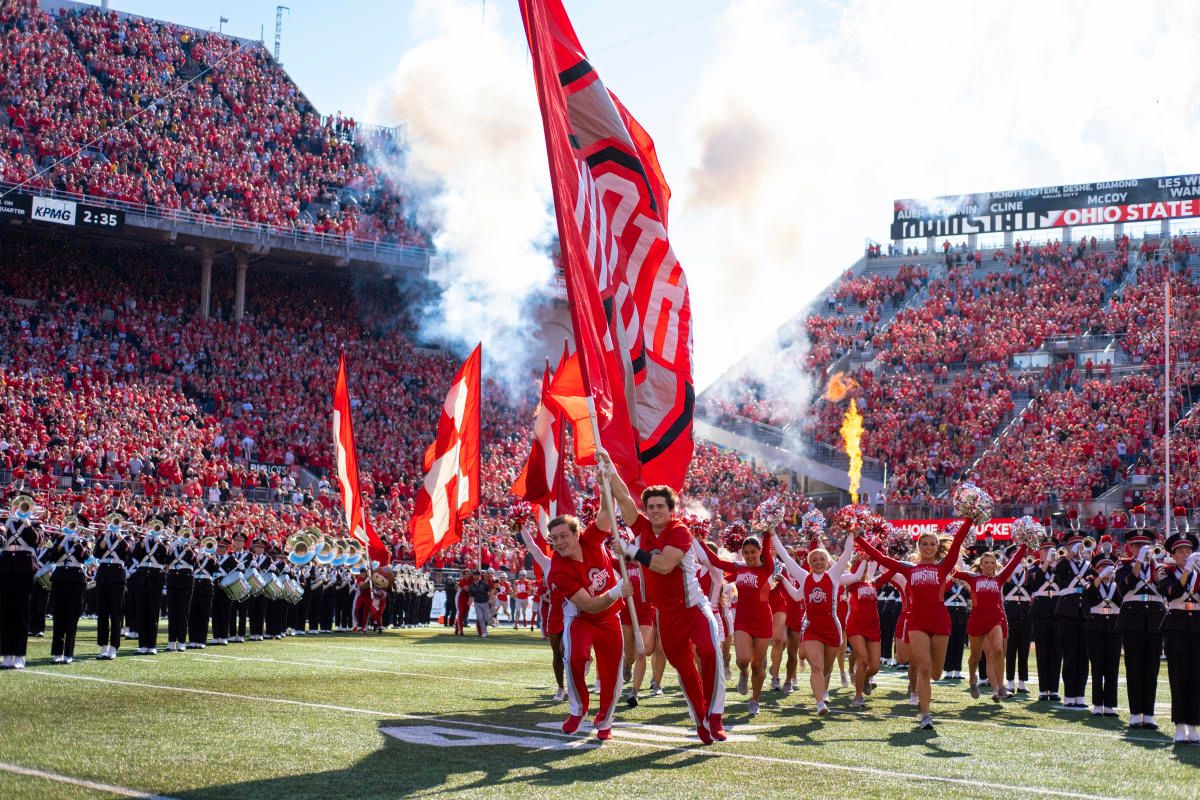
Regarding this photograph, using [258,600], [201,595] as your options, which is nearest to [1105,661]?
[201,595]

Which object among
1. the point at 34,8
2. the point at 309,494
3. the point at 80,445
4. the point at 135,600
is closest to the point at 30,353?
the point at 80,445

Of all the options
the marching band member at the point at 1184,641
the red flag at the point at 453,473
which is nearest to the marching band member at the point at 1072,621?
the marching band member at the point at 1184,641

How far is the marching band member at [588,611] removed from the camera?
9.19 metres

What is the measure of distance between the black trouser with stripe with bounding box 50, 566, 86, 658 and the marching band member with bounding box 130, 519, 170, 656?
155 centimetres

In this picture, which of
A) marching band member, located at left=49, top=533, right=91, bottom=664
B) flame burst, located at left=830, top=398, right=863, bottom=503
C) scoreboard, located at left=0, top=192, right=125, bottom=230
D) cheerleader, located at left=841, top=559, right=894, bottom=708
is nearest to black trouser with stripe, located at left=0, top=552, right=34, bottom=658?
marching band member, located at left=49, top=533, right=91, bottom=664

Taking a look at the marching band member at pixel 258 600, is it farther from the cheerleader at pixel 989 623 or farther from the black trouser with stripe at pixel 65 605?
the cheerleader at pixel 989 623

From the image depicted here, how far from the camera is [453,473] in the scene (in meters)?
22.9

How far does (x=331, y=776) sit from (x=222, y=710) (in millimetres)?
3337

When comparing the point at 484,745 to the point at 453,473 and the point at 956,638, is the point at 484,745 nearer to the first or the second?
the point at 956,638

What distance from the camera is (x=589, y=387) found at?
26.6 feet

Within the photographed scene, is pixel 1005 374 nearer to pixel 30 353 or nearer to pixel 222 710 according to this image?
pixel 30 353

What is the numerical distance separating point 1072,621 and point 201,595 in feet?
36.1

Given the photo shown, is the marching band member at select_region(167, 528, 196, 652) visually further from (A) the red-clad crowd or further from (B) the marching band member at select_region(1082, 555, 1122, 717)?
(A) the red-clad crowd

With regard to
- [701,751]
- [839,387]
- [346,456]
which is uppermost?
[839,387]
